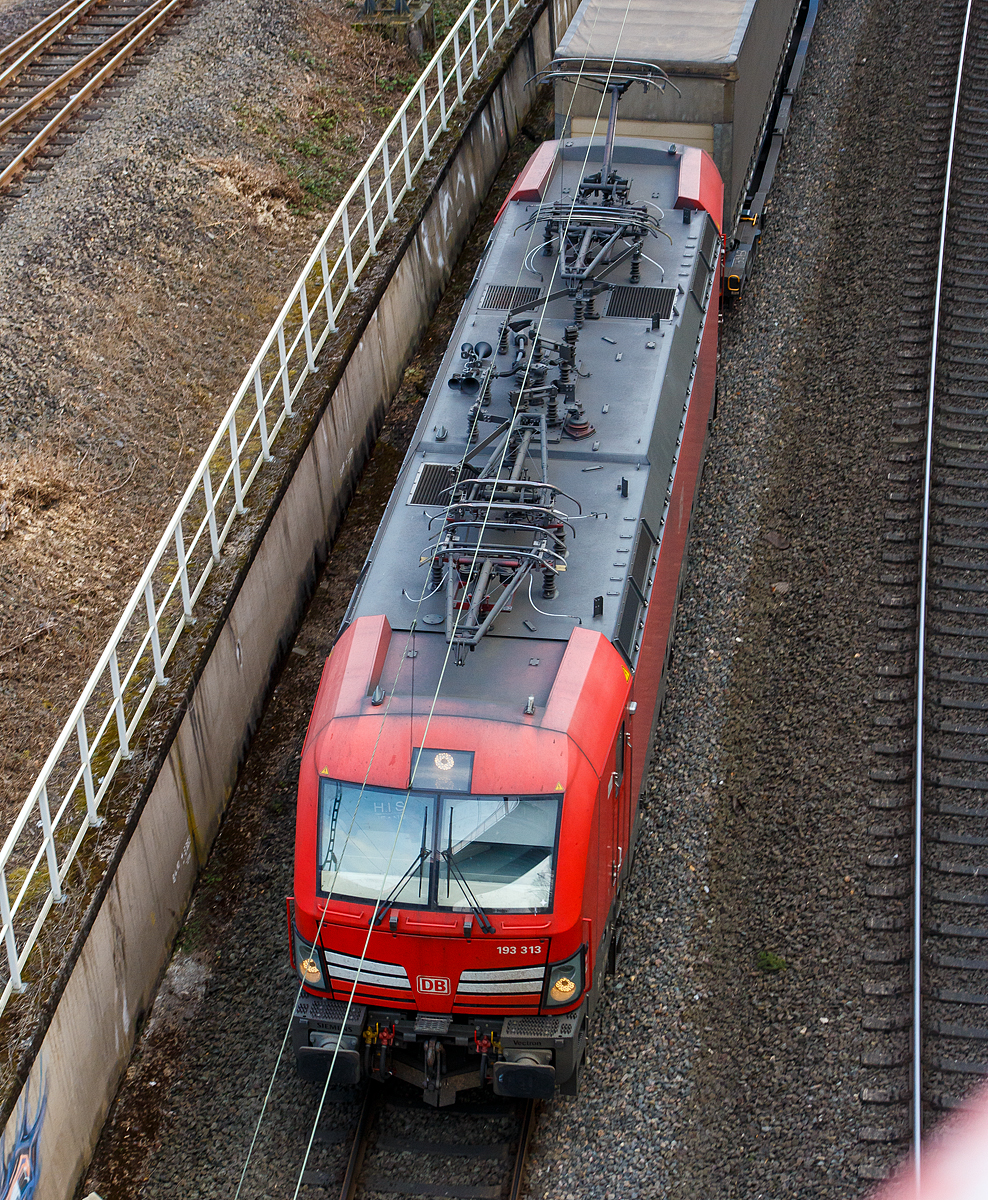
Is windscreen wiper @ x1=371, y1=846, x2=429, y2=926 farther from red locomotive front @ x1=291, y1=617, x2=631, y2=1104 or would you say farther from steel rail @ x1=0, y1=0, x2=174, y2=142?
steel rail @ x1=0, y1=0, x2=174, y2=142

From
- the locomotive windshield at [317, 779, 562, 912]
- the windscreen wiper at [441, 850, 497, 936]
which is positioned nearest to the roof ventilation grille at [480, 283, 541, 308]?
the locomotive windshield at [317, 779, 562, 912]

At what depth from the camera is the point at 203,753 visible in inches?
467

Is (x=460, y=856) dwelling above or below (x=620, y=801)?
above

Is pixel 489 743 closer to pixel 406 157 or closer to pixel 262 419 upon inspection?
pixel 262 419

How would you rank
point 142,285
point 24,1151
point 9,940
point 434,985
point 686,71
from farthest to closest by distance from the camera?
point 142,285
point 686,71
point 434,985
point 9,940
point 24,1151

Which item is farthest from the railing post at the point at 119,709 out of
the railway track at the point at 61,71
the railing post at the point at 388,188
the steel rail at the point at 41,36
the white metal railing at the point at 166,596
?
the steel rail at the point at 41,36

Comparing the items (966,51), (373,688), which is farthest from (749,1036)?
(966,51)

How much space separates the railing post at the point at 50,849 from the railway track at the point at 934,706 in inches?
233

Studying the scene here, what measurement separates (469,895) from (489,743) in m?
1.01

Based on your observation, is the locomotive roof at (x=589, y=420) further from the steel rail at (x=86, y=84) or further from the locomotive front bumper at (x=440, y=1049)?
the steel rail at (x=86, y=84)

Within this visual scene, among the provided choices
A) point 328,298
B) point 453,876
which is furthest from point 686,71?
point 453,876

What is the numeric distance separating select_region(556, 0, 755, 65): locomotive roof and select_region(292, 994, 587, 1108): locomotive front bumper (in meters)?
11.0

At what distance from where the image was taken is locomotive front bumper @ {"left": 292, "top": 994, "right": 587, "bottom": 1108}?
9.21 m

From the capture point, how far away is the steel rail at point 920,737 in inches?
378
